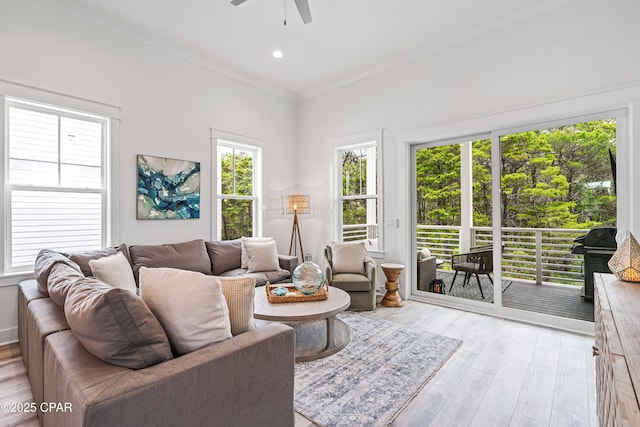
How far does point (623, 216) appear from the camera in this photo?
295 cm

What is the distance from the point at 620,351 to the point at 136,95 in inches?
177

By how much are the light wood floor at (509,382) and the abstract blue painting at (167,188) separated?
9.93 ft

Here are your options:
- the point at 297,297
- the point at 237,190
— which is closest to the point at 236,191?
the point at 237,190

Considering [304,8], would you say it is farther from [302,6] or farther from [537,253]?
[537,253]

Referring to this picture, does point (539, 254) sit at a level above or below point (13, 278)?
above

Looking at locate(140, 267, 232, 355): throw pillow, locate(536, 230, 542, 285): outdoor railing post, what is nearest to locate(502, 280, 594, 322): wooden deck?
locate(536, 230, 542, 285): outdoor railing post

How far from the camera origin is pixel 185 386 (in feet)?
3.93

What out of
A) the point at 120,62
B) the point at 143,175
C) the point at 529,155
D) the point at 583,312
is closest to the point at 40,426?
the point at 143,175

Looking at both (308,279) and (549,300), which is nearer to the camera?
(308,279)

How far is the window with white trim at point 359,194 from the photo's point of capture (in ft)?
16.0

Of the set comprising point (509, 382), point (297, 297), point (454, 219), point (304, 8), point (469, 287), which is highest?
point (304, 8)

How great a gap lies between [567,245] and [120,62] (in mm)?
5231

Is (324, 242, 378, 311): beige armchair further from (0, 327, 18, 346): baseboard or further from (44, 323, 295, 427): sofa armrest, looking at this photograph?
(0, 327, 18, 346): baseboard

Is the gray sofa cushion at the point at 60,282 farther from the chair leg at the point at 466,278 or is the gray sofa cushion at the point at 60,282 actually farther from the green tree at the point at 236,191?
the chair leg at the point at 466,278
